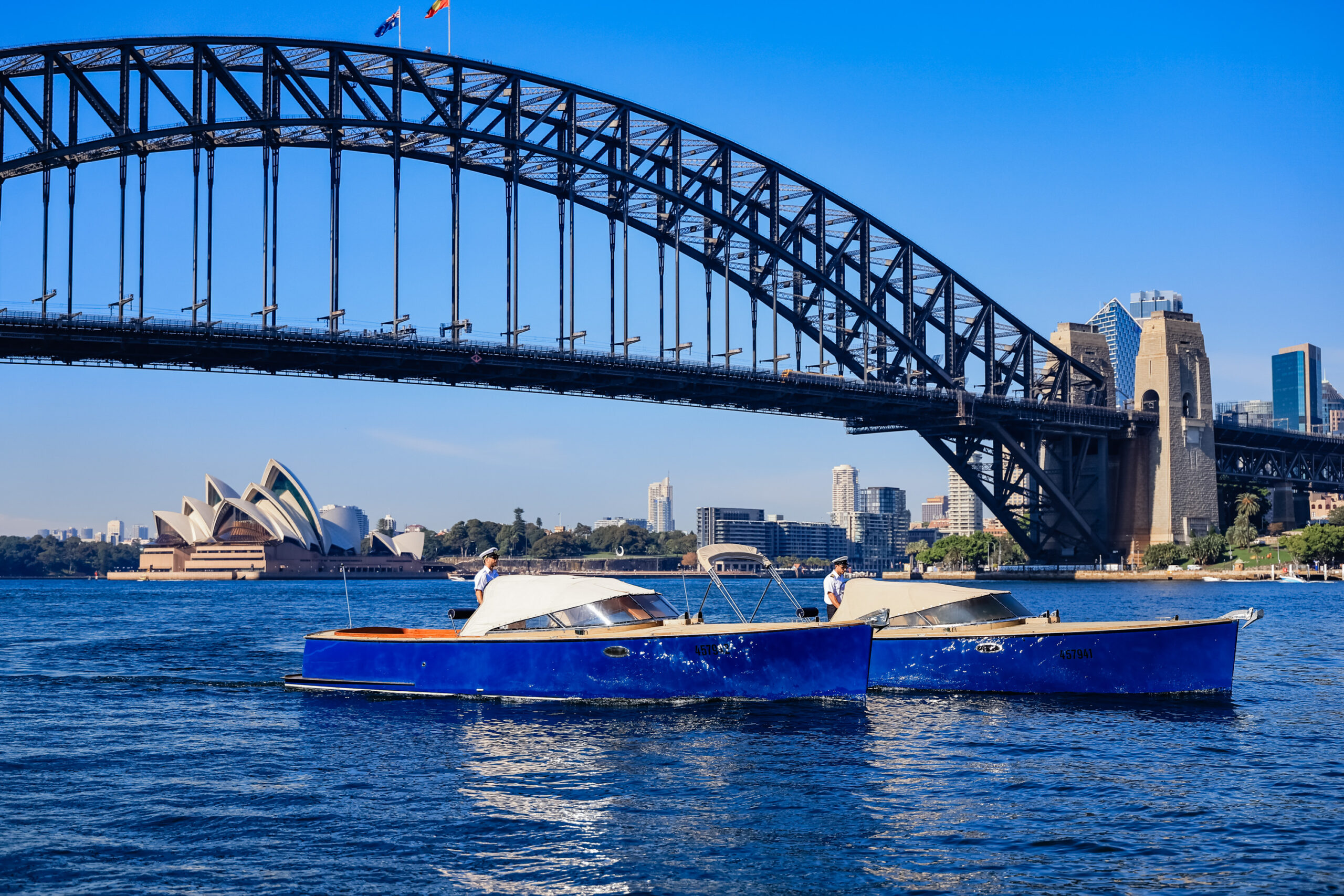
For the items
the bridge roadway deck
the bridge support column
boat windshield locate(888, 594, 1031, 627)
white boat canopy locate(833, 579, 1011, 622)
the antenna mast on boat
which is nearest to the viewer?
boat windshield locate(888, 594, 1031, 627)

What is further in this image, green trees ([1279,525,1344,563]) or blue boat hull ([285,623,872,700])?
green trees ([1279,525,1344,563])

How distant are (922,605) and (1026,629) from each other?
6.36 ft

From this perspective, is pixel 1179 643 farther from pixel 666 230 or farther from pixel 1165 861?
pixel 666 230

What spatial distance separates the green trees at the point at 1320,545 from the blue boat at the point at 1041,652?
95454 mm

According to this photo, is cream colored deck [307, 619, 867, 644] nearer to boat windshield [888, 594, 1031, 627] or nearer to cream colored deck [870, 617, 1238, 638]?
cream colored deck [870, 617, 1238, 638]

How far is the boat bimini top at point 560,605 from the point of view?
72.7 feet

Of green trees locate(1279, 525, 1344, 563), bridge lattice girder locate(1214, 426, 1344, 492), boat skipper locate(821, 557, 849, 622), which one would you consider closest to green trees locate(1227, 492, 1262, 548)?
bridge lattice girder locate(1214, 426, 1344, 492)

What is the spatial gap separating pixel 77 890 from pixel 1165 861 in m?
10.2

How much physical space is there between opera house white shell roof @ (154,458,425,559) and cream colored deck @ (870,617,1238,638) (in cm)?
13650

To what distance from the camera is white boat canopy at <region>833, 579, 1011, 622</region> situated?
24.1 m

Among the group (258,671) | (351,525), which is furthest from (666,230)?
(351,525)

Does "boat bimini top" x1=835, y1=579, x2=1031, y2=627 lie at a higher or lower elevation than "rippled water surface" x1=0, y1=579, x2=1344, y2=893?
higher

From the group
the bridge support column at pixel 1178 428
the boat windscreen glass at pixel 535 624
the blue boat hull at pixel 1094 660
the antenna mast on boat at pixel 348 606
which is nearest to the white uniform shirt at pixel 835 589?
the blue boat hull at pixel 1094 660

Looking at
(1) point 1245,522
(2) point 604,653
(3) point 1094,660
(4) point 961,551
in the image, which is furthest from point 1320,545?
(2) point 604,653
